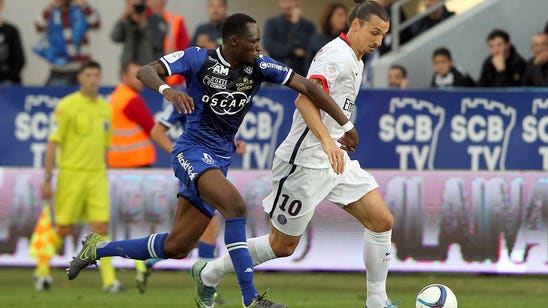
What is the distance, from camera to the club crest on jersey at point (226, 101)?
1027 cm

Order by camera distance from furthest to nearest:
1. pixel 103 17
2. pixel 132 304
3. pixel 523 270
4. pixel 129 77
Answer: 1. pixel 103 17
2. pixel 129 77
3. pixel 523 270
4. pixel 132 304

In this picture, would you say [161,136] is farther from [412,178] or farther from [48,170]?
[412,178]

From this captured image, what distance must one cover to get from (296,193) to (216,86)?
110 centimetres

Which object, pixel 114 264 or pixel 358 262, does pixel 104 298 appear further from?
pixel 358 262

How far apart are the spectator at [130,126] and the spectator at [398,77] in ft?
11.3

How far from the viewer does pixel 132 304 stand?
41.9ft

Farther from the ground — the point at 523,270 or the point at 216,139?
the point at 216,139

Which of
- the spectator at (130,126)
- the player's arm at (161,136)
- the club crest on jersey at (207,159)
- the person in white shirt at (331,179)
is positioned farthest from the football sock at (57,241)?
the club crest on jersey at (207,159)

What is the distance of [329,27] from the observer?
59.1 ft

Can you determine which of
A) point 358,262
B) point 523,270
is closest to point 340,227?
point 358,262

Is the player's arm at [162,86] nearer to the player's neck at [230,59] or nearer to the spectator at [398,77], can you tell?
the player's neck at [230,59]

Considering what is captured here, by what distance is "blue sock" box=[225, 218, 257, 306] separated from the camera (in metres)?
9.83

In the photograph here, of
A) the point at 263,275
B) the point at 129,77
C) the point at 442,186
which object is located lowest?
the point at 263,275

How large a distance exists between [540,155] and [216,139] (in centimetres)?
692
